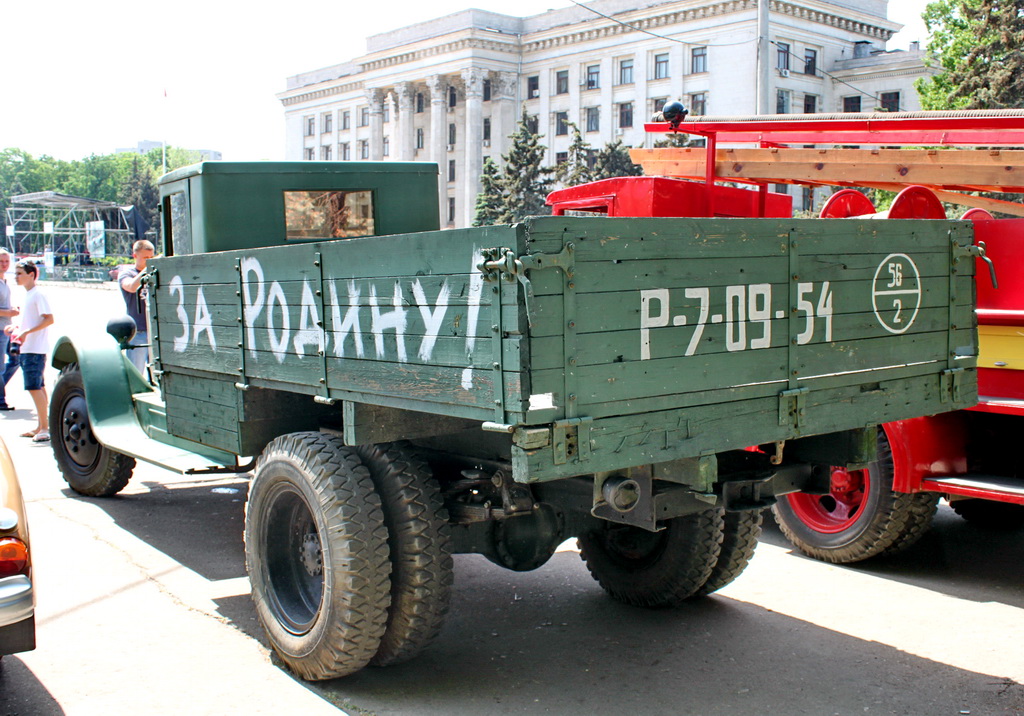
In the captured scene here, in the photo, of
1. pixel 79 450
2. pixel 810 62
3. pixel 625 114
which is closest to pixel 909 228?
pixel 79 450

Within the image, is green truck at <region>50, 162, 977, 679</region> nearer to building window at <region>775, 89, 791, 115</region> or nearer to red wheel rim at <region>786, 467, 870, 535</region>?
red wheel rim at <region>786, 467, 870, 535</region>

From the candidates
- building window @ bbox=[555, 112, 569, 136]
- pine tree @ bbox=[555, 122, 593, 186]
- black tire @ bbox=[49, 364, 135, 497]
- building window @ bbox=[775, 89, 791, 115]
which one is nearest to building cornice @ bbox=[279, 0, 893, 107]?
building window @ bbox=[555, 112, 569, 136]

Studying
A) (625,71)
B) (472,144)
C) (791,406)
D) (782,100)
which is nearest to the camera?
(791,406)

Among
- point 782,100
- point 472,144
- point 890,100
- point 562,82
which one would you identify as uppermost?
point 562,82

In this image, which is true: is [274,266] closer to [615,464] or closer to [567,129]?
[615,464]

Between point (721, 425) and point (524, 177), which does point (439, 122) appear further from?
point (721, 425)

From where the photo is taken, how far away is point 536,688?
4.34 metres

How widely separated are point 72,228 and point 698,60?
60.8 meters

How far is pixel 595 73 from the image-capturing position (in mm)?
68375

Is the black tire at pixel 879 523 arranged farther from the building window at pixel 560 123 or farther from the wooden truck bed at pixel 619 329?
the building window at pixel 560 123

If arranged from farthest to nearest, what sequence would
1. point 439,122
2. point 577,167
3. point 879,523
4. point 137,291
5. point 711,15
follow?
point 439,122
point 711,15
point 577,167
point 137,291
point 879,523

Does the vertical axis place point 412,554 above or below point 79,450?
above

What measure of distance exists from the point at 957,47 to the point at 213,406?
115ft

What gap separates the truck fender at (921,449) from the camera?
221 inches
